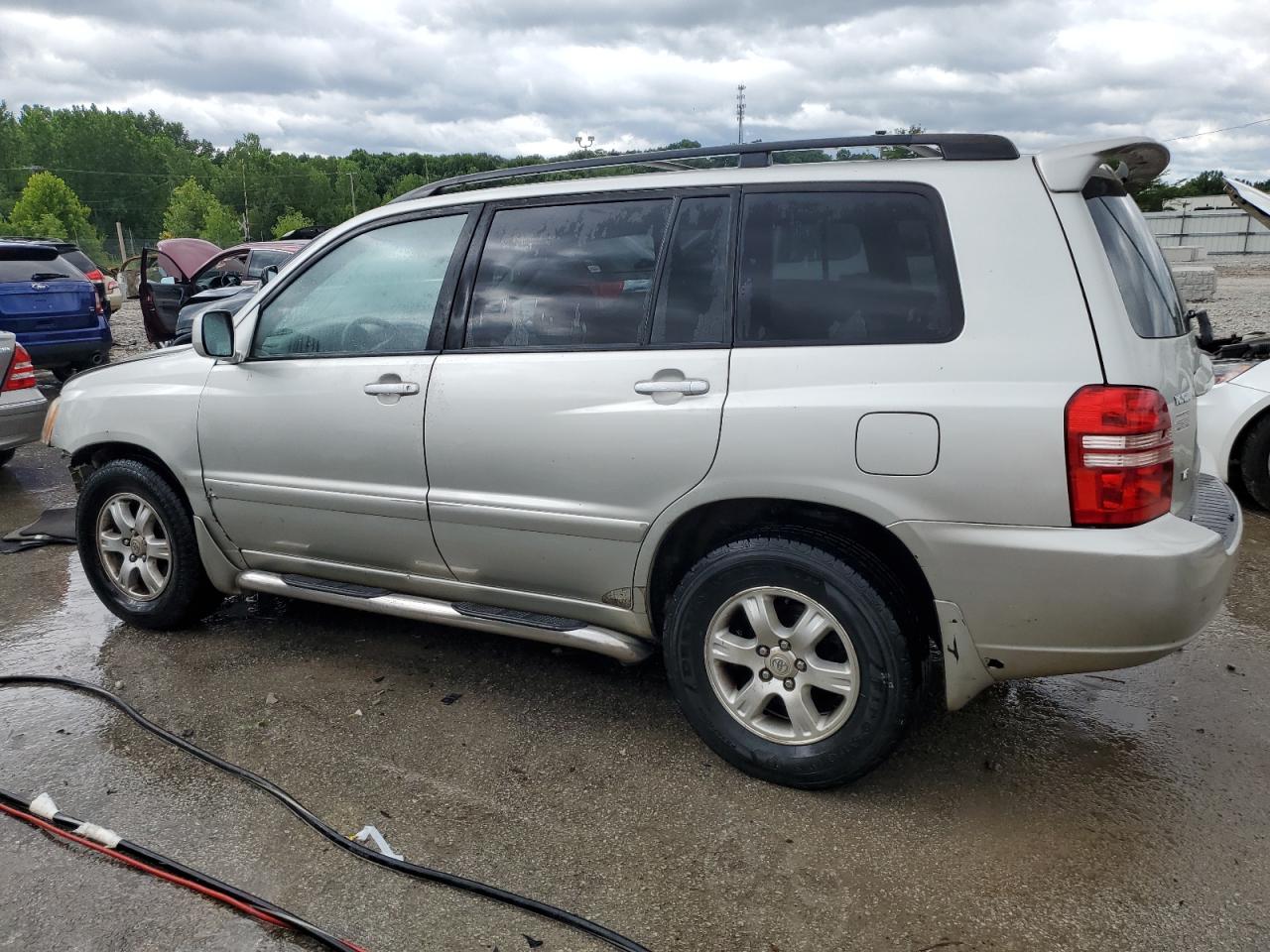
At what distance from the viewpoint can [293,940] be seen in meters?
2.38

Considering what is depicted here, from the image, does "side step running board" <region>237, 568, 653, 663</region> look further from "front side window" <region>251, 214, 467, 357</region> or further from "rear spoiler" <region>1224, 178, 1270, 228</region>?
"rear spoiler" <region>1224, 178, 1270, 228</region>

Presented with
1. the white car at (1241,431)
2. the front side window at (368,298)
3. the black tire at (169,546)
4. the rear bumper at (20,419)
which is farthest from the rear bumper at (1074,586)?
the rear bumper at (20,419)

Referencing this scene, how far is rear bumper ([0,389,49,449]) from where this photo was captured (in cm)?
678

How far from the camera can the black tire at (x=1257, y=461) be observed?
569 centimetres

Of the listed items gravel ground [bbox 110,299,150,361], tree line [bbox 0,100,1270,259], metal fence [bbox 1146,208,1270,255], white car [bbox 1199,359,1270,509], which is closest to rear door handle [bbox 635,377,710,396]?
white car [bbox 1199,359,1270,509]

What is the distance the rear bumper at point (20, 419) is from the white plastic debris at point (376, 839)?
5540 mm

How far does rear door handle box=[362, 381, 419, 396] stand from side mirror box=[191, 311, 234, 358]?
77cm

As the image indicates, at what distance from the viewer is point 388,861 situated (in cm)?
264

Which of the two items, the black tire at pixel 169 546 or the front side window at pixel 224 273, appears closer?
the black tire at pixel 169 546

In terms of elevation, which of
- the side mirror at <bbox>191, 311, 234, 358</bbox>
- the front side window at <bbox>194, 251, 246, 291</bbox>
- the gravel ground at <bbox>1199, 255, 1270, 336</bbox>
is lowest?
the gravel ground at <bbox>1199, 255, 1270, 336</bbox>

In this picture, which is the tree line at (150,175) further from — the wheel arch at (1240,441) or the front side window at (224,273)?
the wheel arch at (1240,441)

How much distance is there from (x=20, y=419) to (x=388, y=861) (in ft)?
19.0

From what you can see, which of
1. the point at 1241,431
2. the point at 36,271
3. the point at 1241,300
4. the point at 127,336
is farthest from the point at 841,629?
the point at 1241,300

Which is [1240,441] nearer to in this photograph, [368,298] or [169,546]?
[368,298]
